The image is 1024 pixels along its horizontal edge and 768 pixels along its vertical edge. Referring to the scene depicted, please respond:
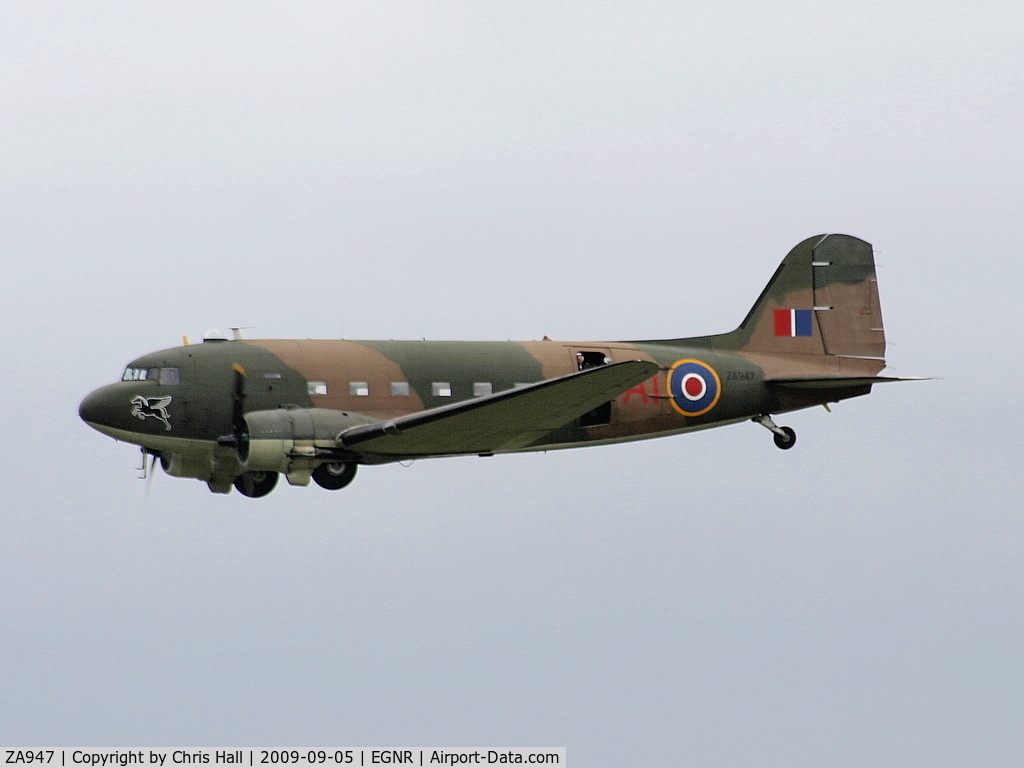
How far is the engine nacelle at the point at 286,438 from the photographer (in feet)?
84.9

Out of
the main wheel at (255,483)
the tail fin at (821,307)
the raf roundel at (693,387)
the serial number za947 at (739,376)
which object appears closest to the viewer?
the main wheel at (255,483)

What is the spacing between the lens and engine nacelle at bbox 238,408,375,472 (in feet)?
84.9

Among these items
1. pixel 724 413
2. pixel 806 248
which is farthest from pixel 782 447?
pixel 806 248

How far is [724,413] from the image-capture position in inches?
1198

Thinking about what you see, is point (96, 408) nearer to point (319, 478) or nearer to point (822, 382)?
point (319, 478)

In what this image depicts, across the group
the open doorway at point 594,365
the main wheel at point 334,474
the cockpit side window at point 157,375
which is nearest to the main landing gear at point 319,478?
the main wheel at point 334,474

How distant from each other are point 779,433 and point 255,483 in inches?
368

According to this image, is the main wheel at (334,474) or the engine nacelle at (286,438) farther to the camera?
the main wheel at (334,474)

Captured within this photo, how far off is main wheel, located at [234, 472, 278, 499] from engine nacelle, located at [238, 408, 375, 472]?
70.2 inches

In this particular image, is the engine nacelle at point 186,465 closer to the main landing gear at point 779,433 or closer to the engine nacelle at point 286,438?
the engine nacelle at point 286,438

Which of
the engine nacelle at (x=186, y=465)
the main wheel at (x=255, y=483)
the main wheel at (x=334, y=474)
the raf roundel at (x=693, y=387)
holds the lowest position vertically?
the main wheel at (x=334, y=474)

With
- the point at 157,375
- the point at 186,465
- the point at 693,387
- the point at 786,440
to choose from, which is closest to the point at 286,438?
the point at 157,375

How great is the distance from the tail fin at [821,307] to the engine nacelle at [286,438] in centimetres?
832

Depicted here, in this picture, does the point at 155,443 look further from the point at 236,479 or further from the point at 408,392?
the point at 408,392
